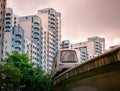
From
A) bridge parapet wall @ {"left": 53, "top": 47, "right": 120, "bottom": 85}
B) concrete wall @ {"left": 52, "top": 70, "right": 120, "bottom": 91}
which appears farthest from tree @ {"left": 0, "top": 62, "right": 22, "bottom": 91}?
bridge parapet wall @ {"left": 53, "top": 47, "right": 120, "bottom": 85}

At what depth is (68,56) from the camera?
2706cm

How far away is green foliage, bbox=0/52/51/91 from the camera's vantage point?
59875mm

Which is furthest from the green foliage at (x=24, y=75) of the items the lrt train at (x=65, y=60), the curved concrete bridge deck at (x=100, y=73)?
the curved concrete bridge deck at (x=100, y=73)

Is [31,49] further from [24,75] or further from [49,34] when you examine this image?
[24,75]

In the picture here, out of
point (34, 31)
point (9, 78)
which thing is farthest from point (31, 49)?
point (9, 78)

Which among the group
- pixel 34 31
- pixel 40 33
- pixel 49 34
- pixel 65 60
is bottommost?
pixel 65 60

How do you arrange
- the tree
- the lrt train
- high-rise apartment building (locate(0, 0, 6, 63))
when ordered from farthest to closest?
high-rise apartment building (locate(0, 0, 6, 63))
the tree
the lrt train

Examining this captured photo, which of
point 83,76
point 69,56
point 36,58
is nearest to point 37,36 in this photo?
point 36,58

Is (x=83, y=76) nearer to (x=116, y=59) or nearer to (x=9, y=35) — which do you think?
(x=116, y=59)

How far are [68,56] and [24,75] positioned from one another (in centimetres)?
3946

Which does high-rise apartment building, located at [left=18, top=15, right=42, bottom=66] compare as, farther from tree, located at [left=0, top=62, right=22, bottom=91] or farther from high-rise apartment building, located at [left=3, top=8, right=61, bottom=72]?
tree, located at [left=0, top=62, right=22, bottom=91]

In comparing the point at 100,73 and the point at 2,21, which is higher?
the point at 2,21

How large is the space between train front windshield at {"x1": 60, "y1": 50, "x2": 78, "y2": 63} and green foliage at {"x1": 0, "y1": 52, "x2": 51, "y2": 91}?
33.2 m

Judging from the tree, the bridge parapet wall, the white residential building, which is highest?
the white residential building
